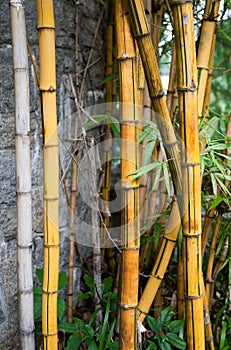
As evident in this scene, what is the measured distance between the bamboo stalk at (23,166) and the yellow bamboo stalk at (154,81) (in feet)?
0.81

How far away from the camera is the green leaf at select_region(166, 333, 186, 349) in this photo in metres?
1.25

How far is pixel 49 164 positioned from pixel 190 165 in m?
0.32

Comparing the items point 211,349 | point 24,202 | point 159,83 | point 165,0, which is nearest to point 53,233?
point 24,202

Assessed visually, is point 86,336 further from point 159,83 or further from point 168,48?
point 168,48

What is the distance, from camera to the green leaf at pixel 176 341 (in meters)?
1.25

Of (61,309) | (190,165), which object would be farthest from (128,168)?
(61,309)

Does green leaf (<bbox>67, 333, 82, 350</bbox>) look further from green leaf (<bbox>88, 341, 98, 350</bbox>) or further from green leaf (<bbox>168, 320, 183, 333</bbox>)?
green leaf (<bbox>168, 320, 183, 333</bbox>)

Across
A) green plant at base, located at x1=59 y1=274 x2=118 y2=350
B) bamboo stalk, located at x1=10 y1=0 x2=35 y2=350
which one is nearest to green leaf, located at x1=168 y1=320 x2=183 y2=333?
green plant at base, located at x1=59 y1=274 x2=118 y2=350

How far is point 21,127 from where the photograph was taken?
42.8 inches

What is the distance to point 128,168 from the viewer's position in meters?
1.06

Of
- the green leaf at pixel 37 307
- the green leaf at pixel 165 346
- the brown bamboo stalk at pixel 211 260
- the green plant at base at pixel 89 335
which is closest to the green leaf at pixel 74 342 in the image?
the green plant at base at pixel 89 335

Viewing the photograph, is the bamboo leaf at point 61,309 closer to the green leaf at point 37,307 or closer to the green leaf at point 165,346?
the green leaf at point 37,307

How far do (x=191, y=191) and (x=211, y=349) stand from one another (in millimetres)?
553

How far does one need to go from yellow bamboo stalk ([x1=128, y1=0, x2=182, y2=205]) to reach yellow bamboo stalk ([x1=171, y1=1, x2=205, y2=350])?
0.10 ft
